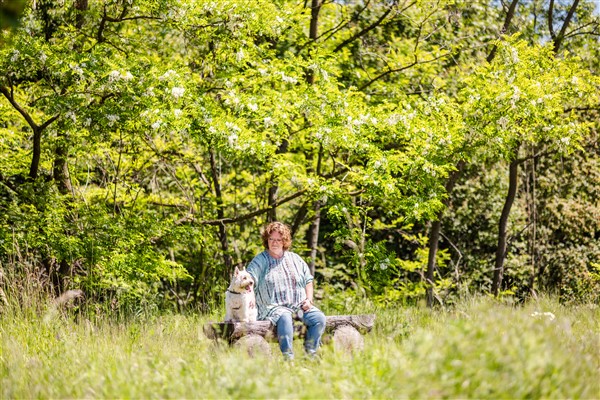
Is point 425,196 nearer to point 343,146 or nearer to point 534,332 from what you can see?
point 343,146

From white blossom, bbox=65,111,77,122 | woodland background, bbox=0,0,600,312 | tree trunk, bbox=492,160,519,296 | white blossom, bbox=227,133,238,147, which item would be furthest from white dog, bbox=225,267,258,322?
tree trunk, bbox=492,160,519,296

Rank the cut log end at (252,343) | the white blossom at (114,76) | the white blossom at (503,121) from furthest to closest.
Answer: the white blossom at (503,121) < the white blossom at (114,76) < the cut log end at (252,343)

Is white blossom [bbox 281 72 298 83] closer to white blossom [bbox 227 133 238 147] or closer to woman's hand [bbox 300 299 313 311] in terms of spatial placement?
white blossom [bbox 227 133 238 147]

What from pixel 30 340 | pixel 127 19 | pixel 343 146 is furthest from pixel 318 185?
pixel 30 340

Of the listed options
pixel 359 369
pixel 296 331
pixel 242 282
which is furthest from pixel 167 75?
pixel 359 369

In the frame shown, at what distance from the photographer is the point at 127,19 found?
9109mm

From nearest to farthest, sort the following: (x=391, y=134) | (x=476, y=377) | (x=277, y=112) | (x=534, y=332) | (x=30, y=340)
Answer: (x=476, y=377)
(x=534, y=332)
(x=30, y=340)
(x=277, y=112)
(x=391, y=134)

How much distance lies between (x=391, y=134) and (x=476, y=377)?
230 inches

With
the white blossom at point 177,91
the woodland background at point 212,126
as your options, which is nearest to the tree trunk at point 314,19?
the woodland background at point 212,126

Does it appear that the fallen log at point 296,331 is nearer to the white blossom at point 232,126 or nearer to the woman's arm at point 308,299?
the woman's arm at point 308,299

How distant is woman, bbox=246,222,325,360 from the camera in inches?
248

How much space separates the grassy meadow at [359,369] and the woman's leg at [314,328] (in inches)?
34.0

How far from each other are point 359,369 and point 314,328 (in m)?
1.98

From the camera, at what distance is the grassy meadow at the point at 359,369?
12.0 ft
